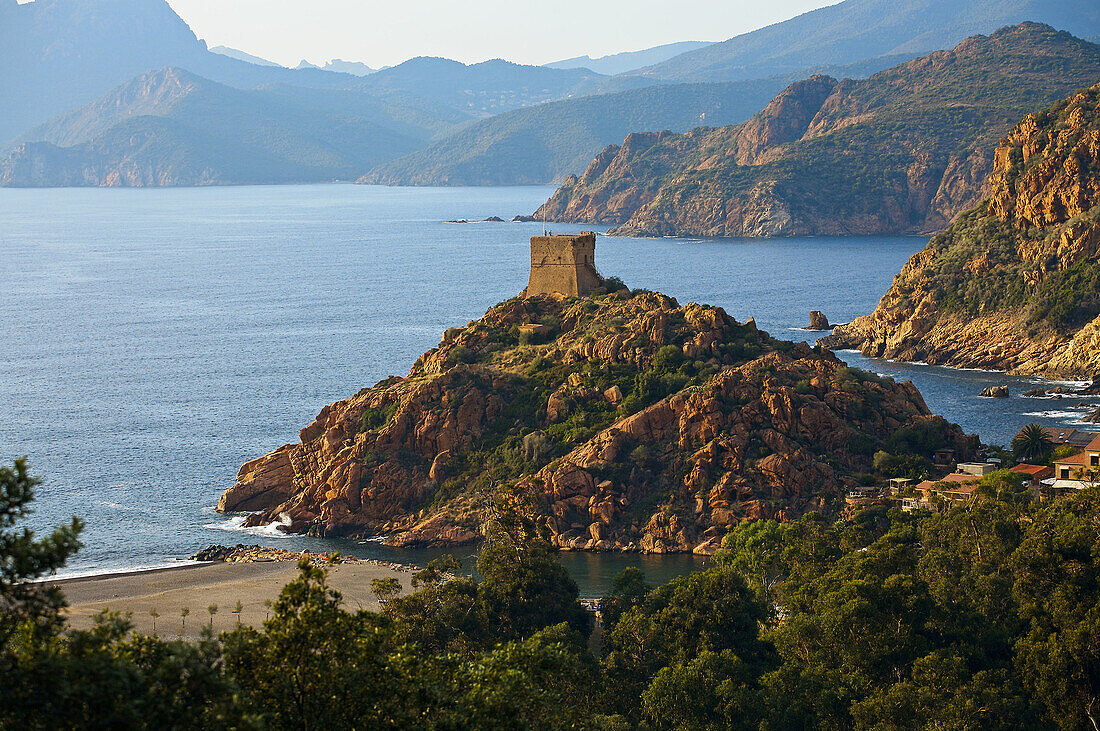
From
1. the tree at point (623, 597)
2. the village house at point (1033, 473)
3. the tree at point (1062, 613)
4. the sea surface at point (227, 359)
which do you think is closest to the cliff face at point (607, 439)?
the sea surface at point (227, 359)

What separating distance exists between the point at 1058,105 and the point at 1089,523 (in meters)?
84.9

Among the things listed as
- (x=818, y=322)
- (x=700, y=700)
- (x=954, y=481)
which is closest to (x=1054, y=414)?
(x=954, y=481)

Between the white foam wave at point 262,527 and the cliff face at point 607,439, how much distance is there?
0.45 meters

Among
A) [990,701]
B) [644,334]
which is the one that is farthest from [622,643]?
[644,334]

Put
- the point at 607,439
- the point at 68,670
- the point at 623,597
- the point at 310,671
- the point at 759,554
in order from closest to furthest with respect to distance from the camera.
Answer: the point at 68,670
the point at 310,671
the point at 623,597
the point at 759,554
the point at 607,439

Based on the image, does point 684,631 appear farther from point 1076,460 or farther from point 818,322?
point 818,322

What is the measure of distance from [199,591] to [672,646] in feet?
72.0

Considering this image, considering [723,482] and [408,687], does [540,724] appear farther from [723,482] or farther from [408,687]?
Answer: [723,482]

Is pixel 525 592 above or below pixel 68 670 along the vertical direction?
below

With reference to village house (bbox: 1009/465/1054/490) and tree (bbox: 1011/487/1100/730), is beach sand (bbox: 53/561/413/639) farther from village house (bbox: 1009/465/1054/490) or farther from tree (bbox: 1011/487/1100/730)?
village house (bbox: 1009/465/1054/490)

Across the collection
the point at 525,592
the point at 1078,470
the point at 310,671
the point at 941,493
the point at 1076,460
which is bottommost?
the point at 525,592

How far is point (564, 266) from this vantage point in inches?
3285

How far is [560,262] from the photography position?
83.6m

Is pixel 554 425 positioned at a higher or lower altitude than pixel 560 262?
lower
